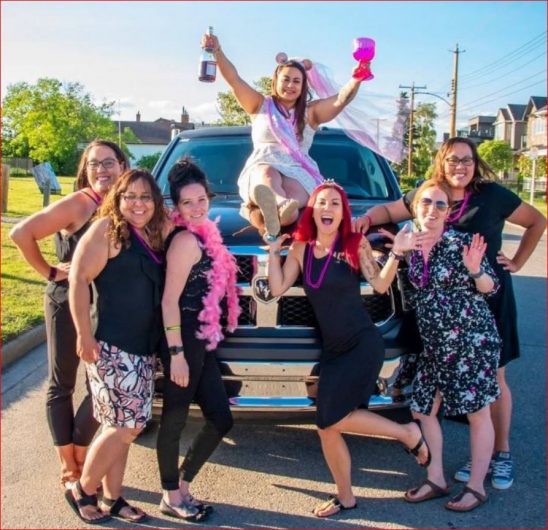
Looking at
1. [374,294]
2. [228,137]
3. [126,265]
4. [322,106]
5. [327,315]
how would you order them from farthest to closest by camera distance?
[228,137]
[322,106]
[374,294]
[327,315]
[126,265]

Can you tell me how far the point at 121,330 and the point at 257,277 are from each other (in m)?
0.77

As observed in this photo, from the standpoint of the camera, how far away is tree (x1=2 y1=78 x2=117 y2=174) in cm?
4766

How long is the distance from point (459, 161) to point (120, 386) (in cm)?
213

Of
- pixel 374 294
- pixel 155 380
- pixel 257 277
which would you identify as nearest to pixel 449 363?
pixel 374 294

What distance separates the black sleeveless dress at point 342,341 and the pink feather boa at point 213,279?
41 cm

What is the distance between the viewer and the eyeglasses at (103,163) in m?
3.35

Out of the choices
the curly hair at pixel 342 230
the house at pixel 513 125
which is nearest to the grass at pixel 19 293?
the curly hair at pixel 342 230

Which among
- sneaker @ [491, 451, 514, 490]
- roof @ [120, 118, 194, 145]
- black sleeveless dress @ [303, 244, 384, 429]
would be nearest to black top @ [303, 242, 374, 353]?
black sleeveless dress @ [303, 244, 384, 429]

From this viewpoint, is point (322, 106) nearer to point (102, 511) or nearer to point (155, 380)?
point (155, 380)

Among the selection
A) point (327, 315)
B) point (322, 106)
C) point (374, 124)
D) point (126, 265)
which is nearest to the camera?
point (126, 265)

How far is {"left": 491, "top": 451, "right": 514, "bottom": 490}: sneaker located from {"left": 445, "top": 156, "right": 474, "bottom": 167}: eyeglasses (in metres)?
1.69

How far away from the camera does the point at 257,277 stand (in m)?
3.39

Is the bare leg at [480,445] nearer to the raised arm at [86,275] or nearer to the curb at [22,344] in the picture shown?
the raised arm at [86,275]

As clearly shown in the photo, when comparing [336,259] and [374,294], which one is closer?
[336,259]
